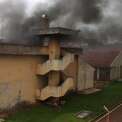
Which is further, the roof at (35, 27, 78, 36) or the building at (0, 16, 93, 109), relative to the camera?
the roof at (35, 27, 78, 36)

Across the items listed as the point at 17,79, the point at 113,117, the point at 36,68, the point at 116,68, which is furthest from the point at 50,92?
the point at 116,68

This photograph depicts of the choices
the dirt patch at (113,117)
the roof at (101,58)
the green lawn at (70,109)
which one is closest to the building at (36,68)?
the green lawn at (70,109)

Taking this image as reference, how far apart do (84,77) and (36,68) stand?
1144cm

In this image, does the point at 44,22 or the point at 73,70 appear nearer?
the point at 44,22

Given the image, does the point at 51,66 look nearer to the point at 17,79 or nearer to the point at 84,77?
the point at 17,79

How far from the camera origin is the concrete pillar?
29755 millimetres

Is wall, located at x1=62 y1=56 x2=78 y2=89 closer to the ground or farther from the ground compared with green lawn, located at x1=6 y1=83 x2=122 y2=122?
farther from the ground

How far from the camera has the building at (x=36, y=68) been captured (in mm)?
27181

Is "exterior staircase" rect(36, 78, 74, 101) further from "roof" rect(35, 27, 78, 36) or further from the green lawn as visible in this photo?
"roof" rect(35, 27, 78, 36)

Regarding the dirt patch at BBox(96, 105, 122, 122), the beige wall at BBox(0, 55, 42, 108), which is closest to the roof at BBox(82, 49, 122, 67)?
the dirt patch at BBox(96, 105, 122, 122)

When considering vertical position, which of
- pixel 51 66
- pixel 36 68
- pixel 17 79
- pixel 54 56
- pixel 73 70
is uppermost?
pixel 54 56

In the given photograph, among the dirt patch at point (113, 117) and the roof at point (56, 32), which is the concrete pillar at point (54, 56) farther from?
the dirt patch at point (113, 117)

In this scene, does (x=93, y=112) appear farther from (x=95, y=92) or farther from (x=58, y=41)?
(x=95, y=92)

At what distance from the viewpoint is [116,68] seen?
54.3 meters
